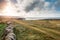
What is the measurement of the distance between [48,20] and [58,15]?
0.24m

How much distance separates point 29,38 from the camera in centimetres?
311

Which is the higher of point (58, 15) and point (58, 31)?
point (58, 15)

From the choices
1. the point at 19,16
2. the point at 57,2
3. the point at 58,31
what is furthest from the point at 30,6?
the point at 58,31

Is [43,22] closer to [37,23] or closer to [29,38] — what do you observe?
[37,23]

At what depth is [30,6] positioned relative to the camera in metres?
3.28

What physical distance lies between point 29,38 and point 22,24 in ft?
1.16

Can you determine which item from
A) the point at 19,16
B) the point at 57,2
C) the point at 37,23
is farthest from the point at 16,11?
the point at 57,2

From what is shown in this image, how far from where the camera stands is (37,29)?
3170mm

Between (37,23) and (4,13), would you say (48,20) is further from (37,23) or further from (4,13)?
(4,13)

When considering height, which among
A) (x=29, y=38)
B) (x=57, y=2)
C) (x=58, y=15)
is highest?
(x=57, y=2)

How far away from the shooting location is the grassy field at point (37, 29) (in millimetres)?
3092

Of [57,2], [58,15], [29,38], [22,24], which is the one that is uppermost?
[57,2]

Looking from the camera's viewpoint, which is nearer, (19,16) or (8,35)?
(8,35)

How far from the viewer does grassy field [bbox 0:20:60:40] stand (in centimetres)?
309
